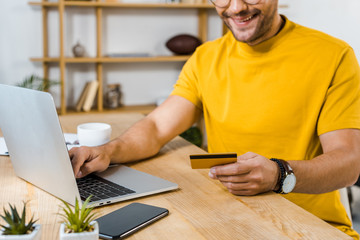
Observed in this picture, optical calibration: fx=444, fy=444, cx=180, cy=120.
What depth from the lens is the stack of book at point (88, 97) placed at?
3840 mm

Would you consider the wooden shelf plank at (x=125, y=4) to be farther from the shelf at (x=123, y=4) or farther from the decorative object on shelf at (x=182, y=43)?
the decorative object on shelf at (x=182, y=43)

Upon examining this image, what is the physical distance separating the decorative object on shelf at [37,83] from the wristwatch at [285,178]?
2807 mm

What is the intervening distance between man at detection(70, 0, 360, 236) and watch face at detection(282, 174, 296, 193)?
7 centimetres

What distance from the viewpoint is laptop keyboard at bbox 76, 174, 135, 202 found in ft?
3.43

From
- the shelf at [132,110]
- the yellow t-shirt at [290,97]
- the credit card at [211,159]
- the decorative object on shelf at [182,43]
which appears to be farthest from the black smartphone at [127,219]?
the decorative object on shelf at [182,43]

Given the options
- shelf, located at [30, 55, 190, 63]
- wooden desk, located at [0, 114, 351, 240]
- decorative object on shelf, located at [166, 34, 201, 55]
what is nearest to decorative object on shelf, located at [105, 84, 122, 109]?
shelf, located at [30, 55, 190, 63]

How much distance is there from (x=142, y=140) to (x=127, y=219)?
21.2 inches

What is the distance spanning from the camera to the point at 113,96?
3967 mm

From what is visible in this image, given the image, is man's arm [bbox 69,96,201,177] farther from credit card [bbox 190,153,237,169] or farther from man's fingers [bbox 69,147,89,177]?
credit card [bbox 190,153,237,169]

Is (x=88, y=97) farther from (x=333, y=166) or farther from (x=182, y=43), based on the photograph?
(x=333, y=166)

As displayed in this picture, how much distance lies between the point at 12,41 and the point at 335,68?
3.05 meters

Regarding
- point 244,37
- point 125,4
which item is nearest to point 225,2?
point 244,37

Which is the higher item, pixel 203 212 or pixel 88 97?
pixel 203 212

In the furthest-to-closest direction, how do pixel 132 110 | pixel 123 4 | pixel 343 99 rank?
pixel 132 110 < pixel 123 4 < pixel 343 99
